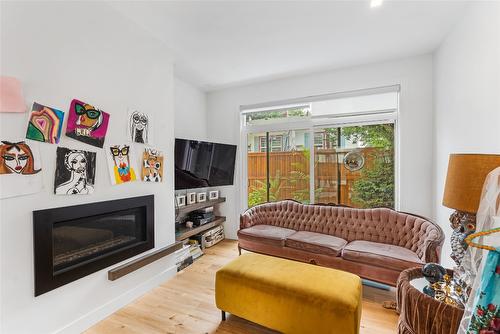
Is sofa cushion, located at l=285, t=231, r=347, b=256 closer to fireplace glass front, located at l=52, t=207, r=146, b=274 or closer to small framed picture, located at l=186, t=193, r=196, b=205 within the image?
small framed picture, located at l=186, t=193, r=196, b=205

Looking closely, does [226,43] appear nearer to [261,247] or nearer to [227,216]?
[261,247]

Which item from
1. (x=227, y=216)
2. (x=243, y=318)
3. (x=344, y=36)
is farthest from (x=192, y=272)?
(x=344, y=36)

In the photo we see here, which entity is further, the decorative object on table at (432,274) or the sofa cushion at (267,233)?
the sofa cushion at (267,233)

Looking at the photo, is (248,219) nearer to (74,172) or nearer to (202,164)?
(202,164)

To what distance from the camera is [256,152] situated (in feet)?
14.4

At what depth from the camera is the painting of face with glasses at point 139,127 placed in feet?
8.00

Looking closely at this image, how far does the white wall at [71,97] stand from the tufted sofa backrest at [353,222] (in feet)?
5.82

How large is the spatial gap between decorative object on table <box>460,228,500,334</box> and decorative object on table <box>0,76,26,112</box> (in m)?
2.69

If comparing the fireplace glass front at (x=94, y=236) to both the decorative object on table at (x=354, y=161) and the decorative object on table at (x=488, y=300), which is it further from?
the decorative object on table at (x=354, y=161)

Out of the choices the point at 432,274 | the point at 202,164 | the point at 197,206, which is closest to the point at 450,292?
the point at 432,274

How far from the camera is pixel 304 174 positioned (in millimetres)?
4004

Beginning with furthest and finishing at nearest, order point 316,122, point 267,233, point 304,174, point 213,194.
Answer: point 213,194 < point 304,174 < point 316,122 < point 267,233

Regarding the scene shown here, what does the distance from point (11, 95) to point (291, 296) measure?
2486mm

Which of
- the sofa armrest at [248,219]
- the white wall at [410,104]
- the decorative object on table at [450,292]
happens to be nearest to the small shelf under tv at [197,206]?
the sofa armrest at [248,219]
